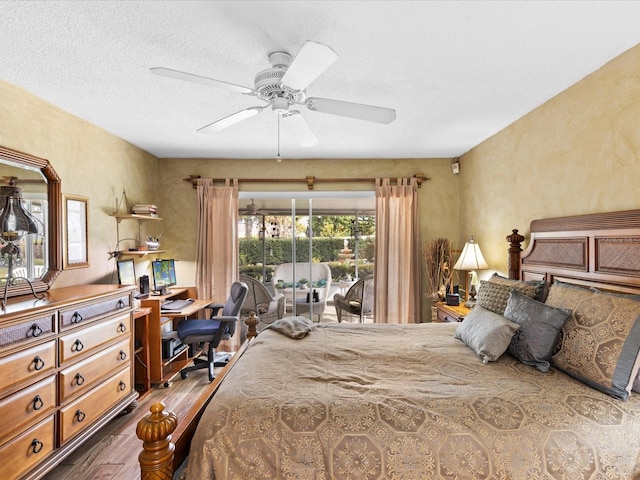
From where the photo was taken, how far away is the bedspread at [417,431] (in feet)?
4.43

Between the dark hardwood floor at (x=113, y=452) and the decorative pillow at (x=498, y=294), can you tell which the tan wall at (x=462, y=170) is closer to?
the decorative pillow at (x=498, y=294)

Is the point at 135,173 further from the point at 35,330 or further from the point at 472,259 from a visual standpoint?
the point at 472,259

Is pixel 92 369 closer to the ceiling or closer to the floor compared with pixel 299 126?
closer to the floor

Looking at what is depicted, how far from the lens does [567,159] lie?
8.53 ft

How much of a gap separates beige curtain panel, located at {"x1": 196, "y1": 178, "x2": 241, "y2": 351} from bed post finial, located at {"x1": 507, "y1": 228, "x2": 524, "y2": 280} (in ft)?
10.3

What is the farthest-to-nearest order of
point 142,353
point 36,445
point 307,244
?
point 307,244, point 142,353, point 36,445

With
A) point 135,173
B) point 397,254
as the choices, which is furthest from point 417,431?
point 135,173

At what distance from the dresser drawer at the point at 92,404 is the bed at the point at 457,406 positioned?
116cm

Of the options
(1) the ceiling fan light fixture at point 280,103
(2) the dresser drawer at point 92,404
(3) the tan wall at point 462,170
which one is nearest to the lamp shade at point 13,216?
(3) the tan wall at point 462,170

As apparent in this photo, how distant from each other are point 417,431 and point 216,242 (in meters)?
3.69

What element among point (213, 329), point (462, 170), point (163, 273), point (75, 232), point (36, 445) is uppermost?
point (462, 170)

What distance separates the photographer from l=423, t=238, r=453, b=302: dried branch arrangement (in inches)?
169

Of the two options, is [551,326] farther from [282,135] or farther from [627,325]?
[282,135]

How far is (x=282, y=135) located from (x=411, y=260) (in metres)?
2.26
